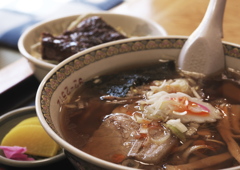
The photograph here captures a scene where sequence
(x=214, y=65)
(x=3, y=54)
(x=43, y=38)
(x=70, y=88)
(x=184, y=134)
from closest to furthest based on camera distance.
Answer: (x=184, y=134) < (x=70, y=88) < (x=214, y=65) < (x=43, y=38) < (x=3, y=54)

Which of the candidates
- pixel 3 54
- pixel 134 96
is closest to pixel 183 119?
pixel 134 96

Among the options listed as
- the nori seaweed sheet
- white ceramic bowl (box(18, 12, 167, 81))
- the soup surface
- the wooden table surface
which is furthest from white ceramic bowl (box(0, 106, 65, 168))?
the wooden table surface

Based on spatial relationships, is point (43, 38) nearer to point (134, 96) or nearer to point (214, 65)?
point (134, 96)

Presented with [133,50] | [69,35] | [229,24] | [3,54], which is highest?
[133,50]

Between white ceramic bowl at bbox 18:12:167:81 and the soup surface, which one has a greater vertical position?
the soup surface

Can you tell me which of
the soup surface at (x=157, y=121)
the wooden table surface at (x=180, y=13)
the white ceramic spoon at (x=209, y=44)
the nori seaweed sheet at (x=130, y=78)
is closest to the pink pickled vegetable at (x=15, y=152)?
the soup surface at (x=157, y=121)

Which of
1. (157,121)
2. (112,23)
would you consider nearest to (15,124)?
(157,121)

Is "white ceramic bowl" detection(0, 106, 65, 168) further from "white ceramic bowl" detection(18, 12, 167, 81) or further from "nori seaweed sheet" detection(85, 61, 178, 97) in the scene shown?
"white ceramic bowl" detection(18, 12, 167, 81)
